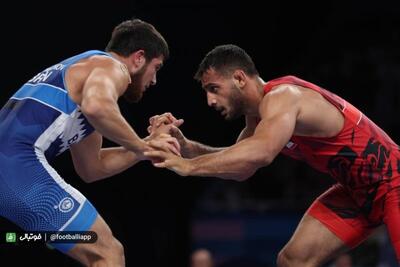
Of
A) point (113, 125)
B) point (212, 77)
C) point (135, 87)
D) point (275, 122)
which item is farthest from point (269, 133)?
point (135, 87)

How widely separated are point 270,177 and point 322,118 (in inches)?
271

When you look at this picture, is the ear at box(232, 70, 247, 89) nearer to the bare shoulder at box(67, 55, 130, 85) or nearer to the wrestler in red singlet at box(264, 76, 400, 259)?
the wrestler in red singlet at box(264, 76, 400, 259)

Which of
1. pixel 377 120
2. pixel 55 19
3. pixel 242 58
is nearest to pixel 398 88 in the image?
pixel 377 120

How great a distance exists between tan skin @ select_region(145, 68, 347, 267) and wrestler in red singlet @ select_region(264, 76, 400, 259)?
7cm

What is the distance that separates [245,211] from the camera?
989 centimetres

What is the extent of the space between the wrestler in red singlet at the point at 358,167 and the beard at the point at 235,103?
181 mm

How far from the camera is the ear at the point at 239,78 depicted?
15.8ft

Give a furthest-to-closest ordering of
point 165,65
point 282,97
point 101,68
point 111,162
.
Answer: point 165,65 → point 111,162 → point 282,97 → point 101,68

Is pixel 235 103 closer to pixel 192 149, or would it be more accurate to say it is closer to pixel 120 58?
pixel 192 149

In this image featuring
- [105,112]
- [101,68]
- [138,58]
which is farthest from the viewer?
[138,58]

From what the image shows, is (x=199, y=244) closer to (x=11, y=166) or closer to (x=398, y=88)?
(x=398, y=88)

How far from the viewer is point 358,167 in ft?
15.7

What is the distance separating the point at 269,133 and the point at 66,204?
1.20 m

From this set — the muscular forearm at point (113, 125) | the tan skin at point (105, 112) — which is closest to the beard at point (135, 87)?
the tan skin at point (105, 112)
